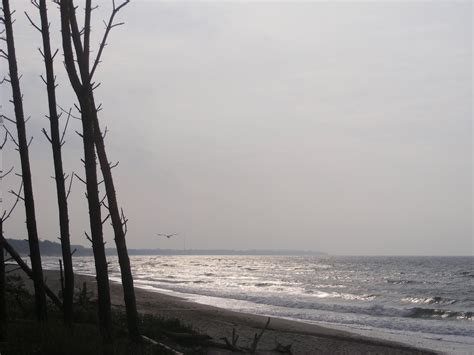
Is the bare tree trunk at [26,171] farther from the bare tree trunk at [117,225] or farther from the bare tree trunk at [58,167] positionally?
the bare tree trunk at [117,225]

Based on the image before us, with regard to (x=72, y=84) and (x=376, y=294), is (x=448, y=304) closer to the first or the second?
(x=376, y=294)

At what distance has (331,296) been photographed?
44.0 meters

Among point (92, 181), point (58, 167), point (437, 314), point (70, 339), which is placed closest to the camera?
point (70, 339)

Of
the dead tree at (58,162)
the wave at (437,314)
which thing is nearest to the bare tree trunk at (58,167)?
the dead tree at (58,162)

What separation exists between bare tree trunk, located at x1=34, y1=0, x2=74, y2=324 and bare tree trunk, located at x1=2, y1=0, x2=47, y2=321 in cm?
57

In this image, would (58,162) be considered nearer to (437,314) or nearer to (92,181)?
(92,181)

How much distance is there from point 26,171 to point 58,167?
721 mm

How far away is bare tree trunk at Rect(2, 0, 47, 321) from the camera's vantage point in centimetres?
1062

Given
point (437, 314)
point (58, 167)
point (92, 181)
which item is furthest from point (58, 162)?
point (437, 314)

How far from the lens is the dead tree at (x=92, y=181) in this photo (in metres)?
9.07

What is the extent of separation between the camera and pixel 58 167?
1058cm

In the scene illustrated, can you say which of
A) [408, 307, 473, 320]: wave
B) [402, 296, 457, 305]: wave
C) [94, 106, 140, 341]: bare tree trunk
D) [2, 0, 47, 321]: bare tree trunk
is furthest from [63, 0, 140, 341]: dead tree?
[402, 296, 457, 305]: wave

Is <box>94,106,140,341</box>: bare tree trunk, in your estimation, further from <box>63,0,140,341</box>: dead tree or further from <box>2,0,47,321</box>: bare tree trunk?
<box>2,0,47,321</box>: bare tree trunk

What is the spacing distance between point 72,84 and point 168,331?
5.86m
